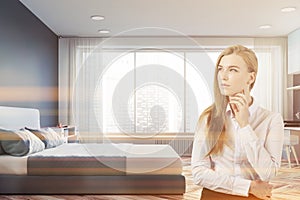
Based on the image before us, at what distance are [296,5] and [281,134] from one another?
154 centimetres

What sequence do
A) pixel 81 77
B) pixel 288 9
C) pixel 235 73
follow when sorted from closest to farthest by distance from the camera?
1. pixel 235 73
2. pixel 81 77
3. pixel 288 9

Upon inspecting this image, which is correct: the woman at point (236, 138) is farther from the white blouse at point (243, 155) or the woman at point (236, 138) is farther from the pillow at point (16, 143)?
the pillow at point (16, 143)

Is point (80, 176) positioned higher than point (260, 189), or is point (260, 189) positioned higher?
point (260, 189)

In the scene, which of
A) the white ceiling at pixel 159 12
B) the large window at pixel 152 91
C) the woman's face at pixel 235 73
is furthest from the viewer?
the white ceiling at pixel 159 12

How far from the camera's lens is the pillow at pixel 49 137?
219 cm

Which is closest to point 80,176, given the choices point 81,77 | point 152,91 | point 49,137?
point 49,137

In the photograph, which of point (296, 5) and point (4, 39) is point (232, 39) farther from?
point (4, 39)

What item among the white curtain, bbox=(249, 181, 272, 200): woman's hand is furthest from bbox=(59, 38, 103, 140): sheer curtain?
bbox=(249, 181, 272, 200): woman's hand

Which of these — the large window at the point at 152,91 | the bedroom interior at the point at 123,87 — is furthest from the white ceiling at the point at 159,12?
the large window at the point at 152,91

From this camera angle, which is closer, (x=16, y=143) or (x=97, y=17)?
(x=16, y=143)

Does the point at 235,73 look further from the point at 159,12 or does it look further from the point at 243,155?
the point at 159,12

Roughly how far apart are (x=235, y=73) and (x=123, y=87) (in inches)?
13.5

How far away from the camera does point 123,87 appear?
973 millimetres

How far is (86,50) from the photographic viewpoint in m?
1.49
